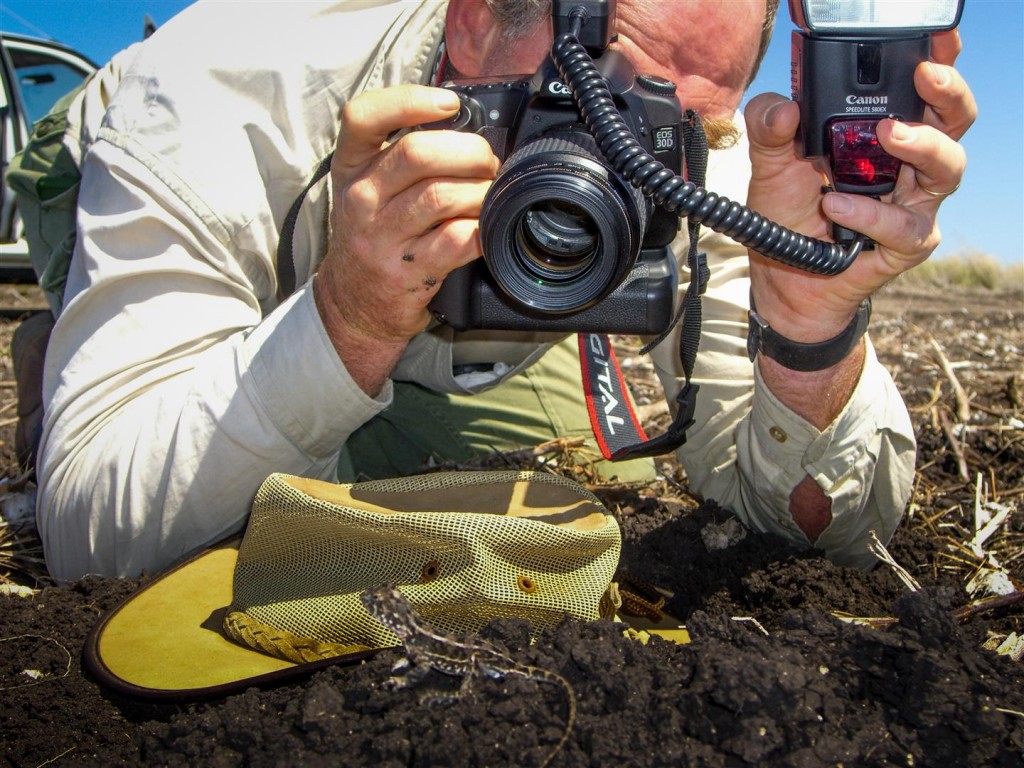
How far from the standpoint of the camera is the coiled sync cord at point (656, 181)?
1143mm

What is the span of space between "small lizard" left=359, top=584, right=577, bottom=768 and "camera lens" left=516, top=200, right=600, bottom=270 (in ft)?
1.82

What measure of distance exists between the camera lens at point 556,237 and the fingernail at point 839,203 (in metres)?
0.35

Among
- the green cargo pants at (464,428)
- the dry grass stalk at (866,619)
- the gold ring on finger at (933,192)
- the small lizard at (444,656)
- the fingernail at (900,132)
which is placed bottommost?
the green cargo pants at (464,428)

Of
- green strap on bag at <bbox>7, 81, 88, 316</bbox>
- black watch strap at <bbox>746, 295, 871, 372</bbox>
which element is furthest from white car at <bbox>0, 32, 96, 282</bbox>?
black watch strap at <bbox>746, 295, 871, 372</bbox>

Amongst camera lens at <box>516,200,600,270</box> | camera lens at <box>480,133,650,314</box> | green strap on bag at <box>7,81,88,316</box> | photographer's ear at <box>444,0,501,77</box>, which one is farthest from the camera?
green strap on bag at <box>7,81,88,316</box>

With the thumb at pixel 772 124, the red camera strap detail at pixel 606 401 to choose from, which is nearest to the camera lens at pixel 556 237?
the thumb at pixel 772 124

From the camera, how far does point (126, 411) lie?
148cm

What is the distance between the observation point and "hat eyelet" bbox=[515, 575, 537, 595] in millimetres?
1065

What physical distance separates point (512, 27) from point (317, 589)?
3.66 feet

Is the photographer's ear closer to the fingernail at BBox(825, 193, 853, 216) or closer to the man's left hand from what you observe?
the man's left hand

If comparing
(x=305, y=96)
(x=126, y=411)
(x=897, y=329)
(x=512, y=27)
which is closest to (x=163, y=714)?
(x=126, y=411)

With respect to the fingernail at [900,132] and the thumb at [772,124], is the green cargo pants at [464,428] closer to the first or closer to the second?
the thumb at [772,124]

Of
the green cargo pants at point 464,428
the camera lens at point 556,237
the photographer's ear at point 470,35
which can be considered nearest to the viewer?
the camera lens at point 556,237

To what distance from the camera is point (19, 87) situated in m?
4.71
